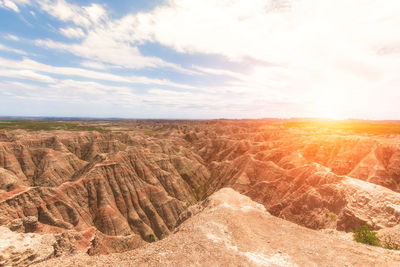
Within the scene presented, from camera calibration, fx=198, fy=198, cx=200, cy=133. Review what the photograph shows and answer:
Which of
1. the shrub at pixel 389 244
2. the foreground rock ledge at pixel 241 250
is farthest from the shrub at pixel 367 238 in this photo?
the foreground rock ledge at pixel 241 250

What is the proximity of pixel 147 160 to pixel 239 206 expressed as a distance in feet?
150

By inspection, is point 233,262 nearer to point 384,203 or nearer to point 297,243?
point 297,243

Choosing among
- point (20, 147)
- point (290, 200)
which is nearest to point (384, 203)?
point (290, 200)

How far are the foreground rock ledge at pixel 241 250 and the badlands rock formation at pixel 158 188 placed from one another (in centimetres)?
888

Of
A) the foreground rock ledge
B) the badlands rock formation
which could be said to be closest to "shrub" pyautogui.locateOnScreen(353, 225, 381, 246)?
the foreground rock ledge

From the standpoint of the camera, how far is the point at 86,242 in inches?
1088

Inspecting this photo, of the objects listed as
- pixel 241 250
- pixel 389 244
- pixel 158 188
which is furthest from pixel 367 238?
pixel 158 188

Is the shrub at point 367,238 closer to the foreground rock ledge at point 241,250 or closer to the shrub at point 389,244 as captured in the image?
the shrub at point 389,244

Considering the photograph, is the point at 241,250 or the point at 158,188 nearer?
the point at 241,250

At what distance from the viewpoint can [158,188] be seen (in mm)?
56281

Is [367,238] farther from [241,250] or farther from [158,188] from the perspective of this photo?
[158,188]

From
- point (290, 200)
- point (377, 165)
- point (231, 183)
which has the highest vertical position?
point (377, 165)

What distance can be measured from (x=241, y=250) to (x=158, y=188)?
43.1 metres

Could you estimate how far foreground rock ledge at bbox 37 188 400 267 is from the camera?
14555 mm
